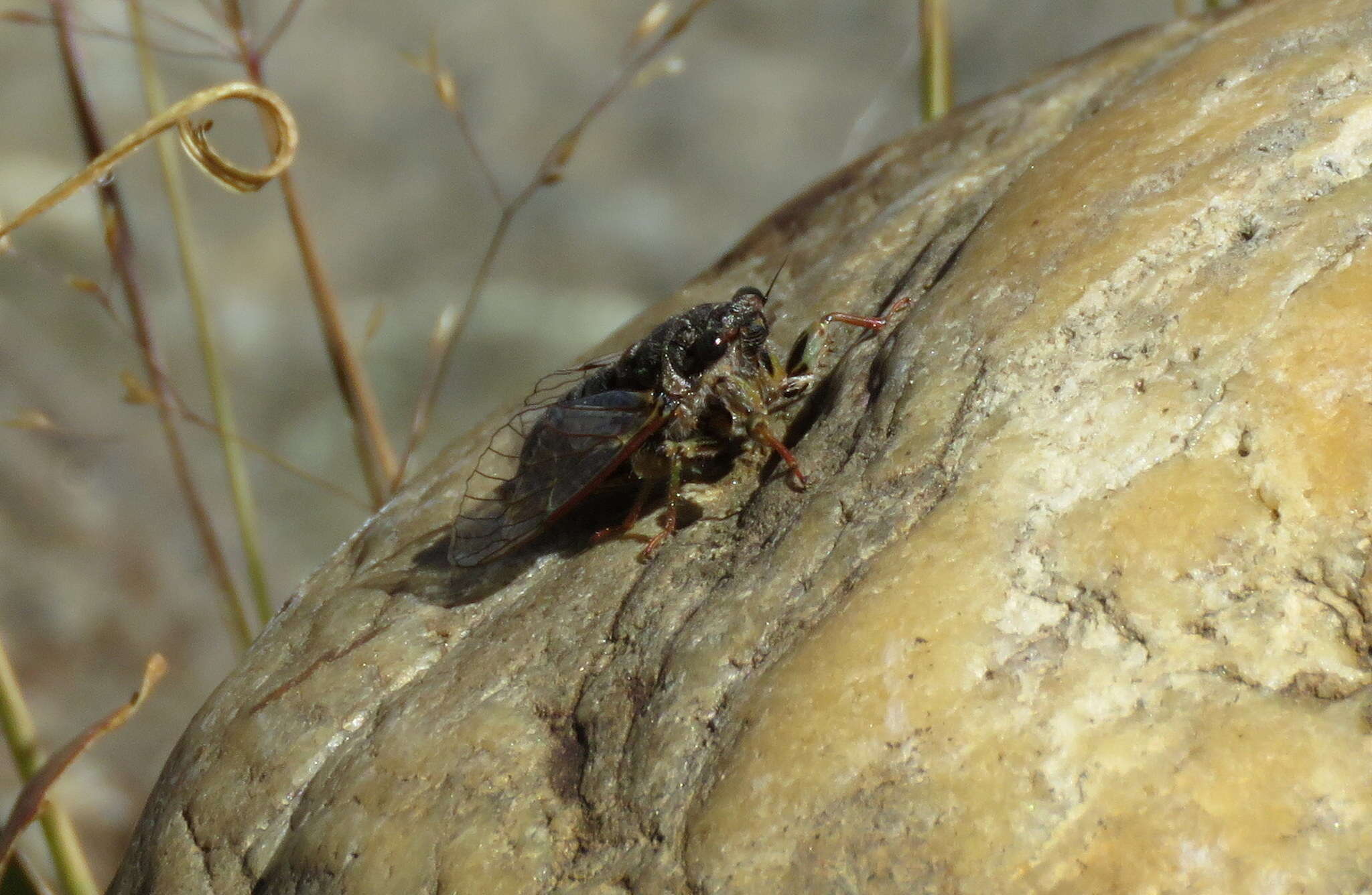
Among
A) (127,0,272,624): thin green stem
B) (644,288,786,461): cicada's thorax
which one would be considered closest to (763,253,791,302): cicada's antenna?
(644,288,786,461): cicada's thorax

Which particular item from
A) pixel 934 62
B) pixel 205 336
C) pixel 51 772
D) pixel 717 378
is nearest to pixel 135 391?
pixel 205 336

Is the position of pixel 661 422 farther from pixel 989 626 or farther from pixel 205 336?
pixel 205 336

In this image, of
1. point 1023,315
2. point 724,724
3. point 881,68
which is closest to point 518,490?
point 724,724

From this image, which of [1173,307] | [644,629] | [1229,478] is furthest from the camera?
[644,629]

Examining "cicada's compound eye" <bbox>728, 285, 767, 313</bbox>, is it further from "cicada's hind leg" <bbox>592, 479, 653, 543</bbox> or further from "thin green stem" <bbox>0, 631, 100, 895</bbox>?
"thin green stem" <bbox>0, 631, 100, 895</bbox>

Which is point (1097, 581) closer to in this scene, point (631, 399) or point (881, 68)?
point (631, 399)

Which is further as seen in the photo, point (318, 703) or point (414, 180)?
point (414, 180)

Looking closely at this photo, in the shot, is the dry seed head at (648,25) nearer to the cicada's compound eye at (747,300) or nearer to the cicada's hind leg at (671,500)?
the cicada's compound eye at (747,300)
